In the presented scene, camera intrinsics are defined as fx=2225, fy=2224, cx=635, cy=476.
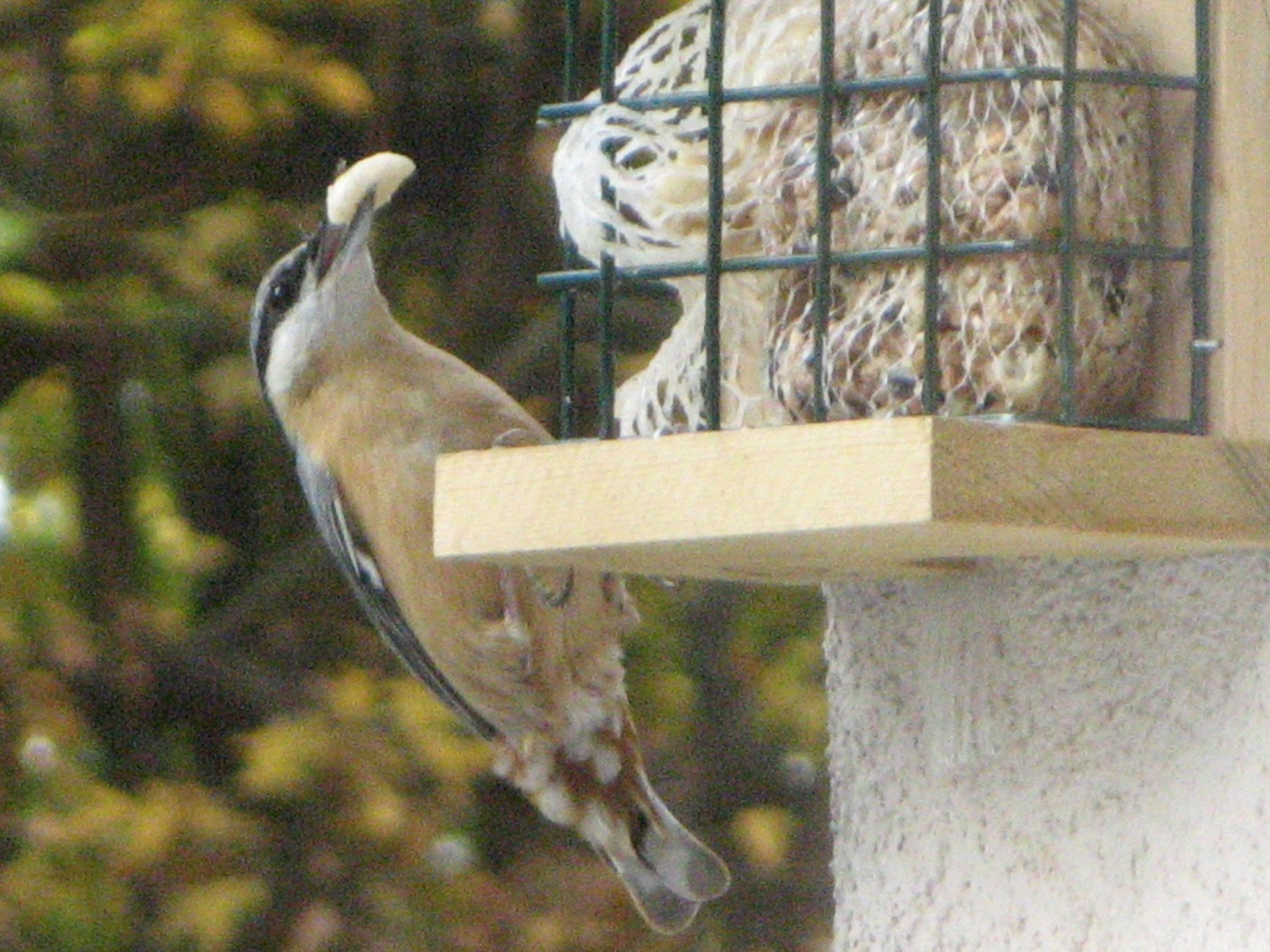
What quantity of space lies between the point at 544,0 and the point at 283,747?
1338mm

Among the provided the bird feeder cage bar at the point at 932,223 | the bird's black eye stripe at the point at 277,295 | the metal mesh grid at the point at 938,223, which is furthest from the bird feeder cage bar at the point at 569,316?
the bird's black eye stripe at the point at 277,295

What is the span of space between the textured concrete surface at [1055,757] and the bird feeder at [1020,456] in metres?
0.06

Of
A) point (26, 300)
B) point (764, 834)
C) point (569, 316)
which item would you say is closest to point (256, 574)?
point (26, 300)

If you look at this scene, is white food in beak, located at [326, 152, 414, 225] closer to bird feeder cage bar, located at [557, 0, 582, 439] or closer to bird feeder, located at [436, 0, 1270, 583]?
bird feeder cage bar, located at [557, 0, 582, 439]

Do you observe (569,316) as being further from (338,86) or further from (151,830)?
(151,830)

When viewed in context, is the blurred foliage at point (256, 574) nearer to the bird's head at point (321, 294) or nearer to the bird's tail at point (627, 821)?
the bird's head at point (321, 294)

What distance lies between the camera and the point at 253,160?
3832 millimetres

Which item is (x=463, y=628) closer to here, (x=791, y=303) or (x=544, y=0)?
(x=791, y=303)

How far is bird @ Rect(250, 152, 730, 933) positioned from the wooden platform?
90 cm

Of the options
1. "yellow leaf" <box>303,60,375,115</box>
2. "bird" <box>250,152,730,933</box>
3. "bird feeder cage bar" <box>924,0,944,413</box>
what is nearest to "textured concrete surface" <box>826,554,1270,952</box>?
"bird feeder cage bar" <box>924,0,944,413</box>

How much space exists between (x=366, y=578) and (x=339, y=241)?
15.2 inches

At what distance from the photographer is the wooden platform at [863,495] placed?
3.97 feet

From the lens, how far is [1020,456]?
4.04 feet

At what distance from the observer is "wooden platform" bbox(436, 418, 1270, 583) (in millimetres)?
1209
